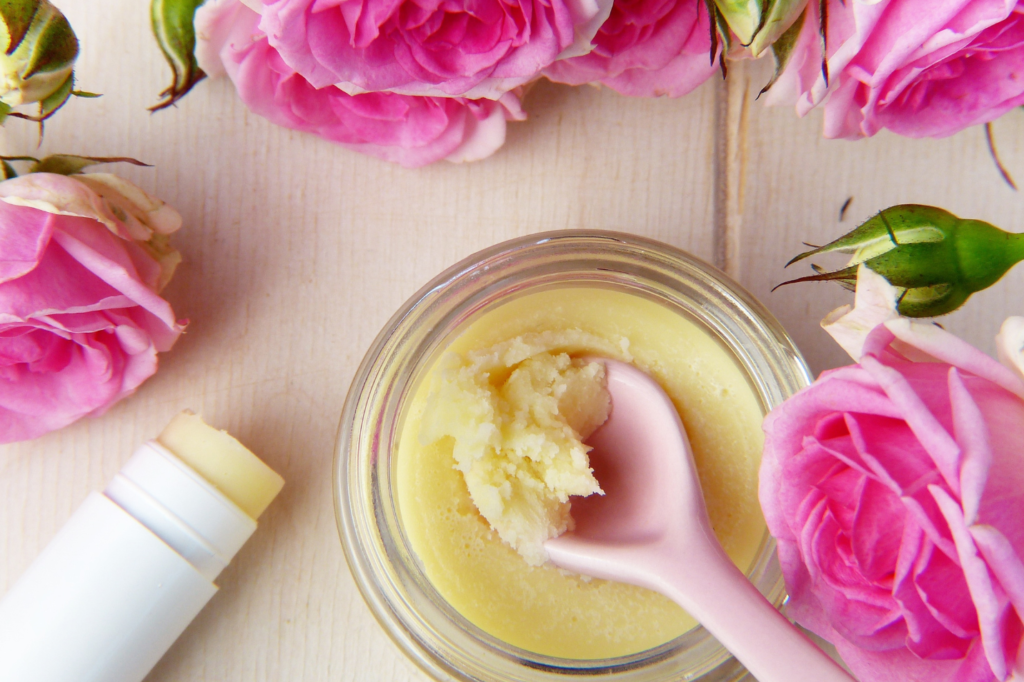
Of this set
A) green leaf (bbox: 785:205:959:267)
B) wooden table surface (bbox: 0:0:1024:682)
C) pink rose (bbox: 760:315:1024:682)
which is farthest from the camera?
wooden table surface (bbox: 0:0:1024:682)

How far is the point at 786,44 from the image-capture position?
1.14 ft

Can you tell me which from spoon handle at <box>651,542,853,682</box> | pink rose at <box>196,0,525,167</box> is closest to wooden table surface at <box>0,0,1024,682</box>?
pink rose at <box>196,0,525,167</box>

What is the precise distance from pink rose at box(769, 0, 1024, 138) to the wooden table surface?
6cm

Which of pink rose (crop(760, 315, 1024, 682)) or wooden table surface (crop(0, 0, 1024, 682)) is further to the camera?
wooden table surface (crop(0, 0, 1024, 682))

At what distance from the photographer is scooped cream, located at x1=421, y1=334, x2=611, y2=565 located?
0.35 m

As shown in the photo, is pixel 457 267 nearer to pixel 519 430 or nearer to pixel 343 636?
pixel 519 430

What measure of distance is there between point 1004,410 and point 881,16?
0.57 feet

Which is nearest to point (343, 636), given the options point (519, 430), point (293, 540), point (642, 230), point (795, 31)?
point (293, 540)

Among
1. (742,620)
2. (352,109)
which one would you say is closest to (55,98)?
(352,109)

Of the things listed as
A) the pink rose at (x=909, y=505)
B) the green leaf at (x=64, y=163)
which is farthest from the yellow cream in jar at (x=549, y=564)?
the green leaf at (x=64, y=163)

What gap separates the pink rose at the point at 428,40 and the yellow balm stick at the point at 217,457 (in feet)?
0.61

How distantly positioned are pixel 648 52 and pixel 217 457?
0.30 metres

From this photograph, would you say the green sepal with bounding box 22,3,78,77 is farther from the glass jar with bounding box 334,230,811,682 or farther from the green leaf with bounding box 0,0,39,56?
the glass jar with bounding box 334,230,811,682

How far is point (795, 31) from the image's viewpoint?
0.35 metres
